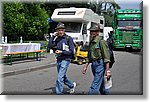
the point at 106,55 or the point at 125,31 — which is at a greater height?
the point at 125,31

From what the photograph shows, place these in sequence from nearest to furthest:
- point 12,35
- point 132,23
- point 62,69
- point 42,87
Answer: point 62,69 < point 42,87 < point 12,35 < point 132,23

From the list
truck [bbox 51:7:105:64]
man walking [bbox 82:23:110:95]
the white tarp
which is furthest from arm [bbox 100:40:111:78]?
truck [bbox 51:7:105:64]

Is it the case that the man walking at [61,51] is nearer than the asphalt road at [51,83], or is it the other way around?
the man walking at [61,51]

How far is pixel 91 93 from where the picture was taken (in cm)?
618

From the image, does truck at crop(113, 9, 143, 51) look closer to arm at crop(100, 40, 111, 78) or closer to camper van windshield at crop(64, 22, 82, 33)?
camper van windshield at crop(64, 22, 82, 33)

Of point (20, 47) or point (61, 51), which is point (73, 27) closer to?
point (20, 47)

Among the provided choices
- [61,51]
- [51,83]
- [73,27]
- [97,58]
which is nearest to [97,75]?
[97,58]

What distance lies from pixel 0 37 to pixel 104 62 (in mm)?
6781

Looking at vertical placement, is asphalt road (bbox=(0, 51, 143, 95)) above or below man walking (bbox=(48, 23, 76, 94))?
below

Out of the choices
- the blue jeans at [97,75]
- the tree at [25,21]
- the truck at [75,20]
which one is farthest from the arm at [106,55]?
the truck at [75,20]

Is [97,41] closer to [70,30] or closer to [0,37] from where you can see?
[0,37]

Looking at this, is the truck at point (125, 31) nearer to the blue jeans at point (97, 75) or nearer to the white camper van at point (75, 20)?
the white camper van at point (75, 20)

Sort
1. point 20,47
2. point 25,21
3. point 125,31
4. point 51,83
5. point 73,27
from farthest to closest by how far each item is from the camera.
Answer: point 125,31 < point 73,27 < point 25,21 < point 20,47 < point 51,83

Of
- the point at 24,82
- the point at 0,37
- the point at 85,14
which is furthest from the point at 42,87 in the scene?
the point at 85,14
